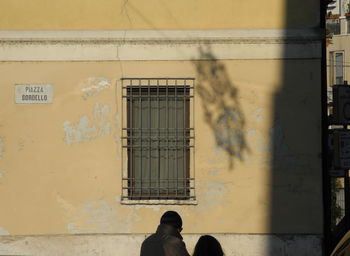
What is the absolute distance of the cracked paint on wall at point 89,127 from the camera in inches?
439

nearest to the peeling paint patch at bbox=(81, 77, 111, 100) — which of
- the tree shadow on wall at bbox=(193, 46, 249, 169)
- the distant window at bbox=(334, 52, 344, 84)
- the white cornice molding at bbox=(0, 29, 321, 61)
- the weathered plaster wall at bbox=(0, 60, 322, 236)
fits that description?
the weathered plaster wall at bbox=(0, 60, 322, 236)

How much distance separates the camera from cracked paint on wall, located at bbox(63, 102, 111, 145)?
11.1 meters

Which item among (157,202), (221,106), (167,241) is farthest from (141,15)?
(167,241)

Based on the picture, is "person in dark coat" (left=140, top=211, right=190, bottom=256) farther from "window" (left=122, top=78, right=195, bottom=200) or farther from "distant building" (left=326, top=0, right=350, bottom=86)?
"distant building" (left=326, top=0, right=350, bottom=86)

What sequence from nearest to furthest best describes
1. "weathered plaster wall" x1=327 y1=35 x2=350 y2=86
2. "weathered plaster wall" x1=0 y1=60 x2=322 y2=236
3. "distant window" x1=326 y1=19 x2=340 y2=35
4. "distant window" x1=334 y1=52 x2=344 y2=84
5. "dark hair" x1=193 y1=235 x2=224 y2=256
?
"dark hair" x1=193 y1=235 x2=224 y2=256 → "weathered plaster wall" x1=0 y1=60 x2=322 y2=236 → "weathered plaster wall" x1=327 y1=35 x2=350 y2=86 → "distant window" x1=334 y1=52 x2=344 y2=84 → "distant window" x1=326 y1=19 x2=340 y2=35

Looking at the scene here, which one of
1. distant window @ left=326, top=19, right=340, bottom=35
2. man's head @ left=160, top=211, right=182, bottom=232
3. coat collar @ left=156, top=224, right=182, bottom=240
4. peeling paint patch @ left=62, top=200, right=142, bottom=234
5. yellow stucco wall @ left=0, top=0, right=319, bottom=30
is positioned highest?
distant window @ left=326, top=19, right=340, bottom=35

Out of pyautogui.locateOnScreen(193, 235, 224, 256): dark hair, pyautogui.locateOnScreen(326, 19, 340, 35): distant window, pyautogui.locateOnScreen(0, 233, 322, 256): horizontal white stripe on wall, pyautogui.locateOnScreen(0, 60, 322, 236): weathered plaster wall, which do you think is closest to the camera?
pyautogui.locateOnScreen(193, 235, 224, 256): dark hair

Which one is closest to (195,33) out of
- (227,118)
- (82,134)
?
(227,118)

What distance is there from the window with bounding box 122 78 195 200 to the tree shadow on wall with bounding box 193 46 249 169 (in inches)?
8.7

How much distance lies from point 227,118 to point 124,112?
1.47m

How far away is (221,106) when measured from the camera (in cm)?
1116

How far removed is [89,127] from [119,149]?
0.53 meters

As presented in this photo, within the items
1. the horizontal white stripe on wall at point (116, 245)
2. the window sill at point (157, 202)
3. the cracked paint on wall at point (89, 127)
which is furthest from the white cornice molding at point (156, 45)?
the horizontal white stripe on wall at point (116, 245)

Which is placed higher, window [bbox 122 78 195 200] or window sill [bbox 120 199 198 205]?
window [bbox 122 78 195 200]
